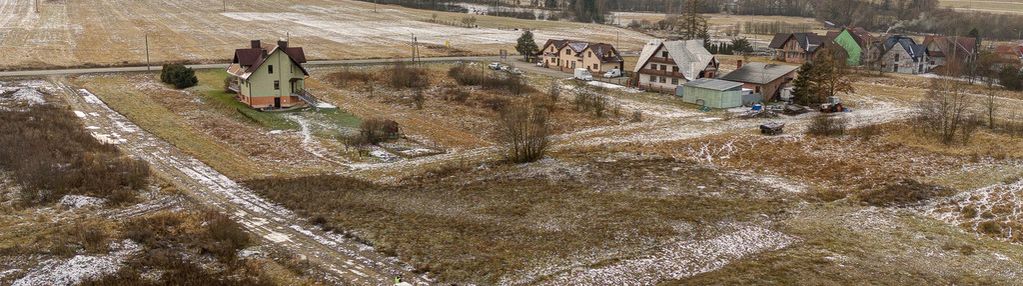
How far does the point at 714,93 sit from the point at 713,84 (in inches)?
77.0

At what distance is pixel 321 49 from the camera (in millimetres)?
98562

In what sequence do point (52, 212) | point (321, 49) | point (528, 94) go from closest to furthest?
1. point (52, 212)
2. point (528, 94)
3. point (321, 49)

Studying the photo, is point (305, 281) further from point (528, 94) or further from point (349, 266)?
point (528, 94)

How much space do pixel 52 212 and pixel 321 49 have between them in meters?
71.9

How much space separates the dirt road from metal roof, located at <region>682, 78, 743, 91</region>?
38424 mm

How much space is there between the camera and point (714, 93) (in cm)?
5894

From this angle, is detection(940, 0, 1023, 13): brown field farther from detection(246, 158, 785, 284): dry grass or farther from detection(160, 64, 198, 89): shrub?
detection(160, 64, 198, 89): shrub

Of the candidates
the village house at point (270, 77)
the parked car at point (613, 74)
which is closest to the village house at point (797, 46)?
the parked car at point (613, 74)

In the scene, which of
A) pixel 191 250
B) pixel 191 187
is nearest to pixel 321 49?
pixel 191 187

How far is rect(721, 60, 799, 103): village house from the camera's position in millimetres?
61194

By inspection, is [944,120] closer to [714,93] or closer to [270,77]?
[714,93]

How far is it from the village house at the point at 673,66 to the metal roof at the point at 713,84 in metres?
3.39

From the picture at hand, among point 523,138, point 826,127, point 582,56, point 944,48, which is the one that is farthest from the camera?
point 944,48

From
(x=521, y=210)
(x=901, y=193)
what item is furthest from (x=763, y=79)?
(x=521, y=210)
